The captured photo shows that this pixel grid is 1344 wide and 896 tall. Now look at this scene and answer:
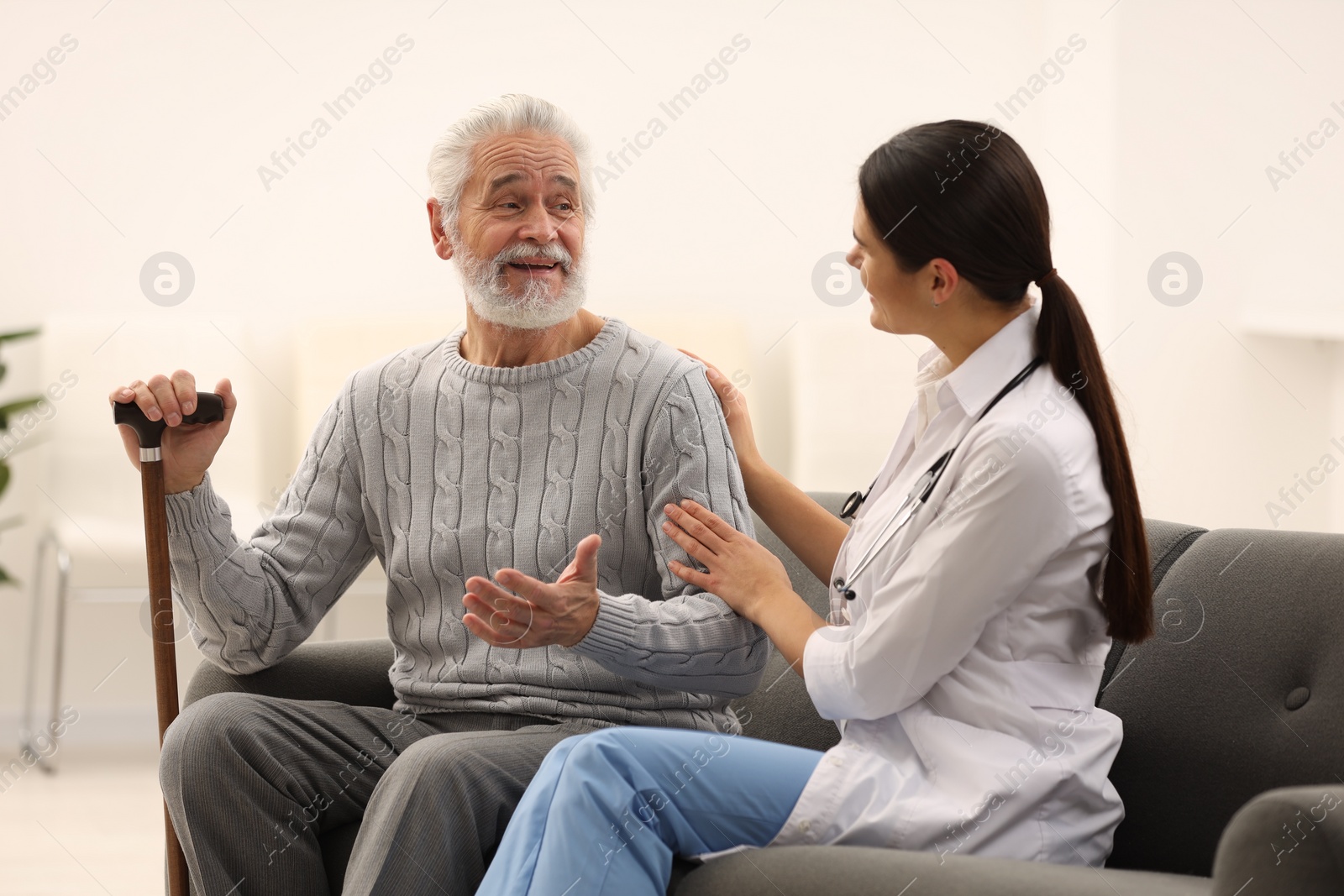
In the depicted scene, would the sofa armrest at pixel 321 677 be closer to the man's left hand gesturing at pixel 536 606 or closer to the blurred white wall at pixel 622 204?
the man's left hand gesturing at pixel 536 606

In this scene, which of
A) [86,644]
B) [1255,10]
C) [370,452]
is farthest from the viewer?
[86,644]

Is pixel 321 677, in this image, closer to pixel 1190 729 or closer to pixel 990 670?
pixel 990 670

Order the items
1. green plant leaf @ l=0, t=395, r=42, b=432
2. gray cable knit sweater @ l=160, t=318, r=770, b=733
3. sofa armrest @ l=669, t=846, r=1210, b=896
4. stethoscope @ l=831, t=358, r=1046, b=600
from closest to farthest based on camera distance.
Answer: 1. sofa armrest @ l=669, t=846, r=1210, b=896
2. stethoscope @ l=831, t=358, r=1046, b=600
3. gray cable knit sweater @ l=160, t=318, r=770, b=733
4. green plant leaf @ l=0, t=395, r=42, b=432

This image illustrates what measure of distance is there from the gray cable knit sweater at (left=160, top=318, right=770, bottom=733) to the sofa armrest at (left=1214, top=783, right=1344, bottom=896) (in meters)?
0.67

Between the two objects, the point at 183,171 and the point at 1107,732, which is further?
the point at 183,171

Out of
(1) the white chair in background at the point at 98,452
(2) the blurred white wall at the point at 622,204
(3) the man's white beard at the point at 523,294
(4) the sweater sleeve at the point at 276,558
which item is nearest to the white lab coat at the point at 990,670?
(3) the man's white beard at the point at 523,294

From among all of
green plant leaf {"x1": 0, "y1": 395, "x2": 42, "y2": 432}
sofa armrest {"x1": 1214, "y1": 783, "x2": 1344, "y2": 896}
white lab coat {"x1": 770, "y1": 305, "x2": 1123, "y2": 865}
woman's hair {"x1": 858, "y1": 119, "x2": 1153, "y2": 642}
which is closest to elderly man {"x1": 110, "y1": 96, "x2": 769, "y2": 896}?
white lab coat {"x1": 770, "y1": 305, "x2": 1123, "y2": 865}

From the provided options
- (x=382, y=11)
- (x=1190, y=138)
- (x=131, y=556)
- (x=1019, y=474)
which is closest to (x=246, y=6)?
(x=382, y=11)

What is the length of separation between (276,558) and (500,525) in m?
0.33

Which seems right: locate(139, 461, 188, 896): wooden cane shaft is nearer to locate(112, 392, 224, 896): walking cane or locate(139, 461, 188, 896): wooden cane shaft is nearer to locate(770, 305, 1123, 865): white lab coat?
locate(112, 392, 224, 896): walking cane

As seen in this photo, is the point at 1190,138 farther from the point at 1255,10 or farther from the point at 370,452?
the point at 370,452

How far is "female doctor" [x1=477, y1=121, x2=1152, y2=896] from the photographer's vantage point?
1.25 m

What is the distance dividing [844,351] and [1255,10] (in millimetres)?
1362

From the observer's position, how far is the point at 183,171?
358 centimetres
